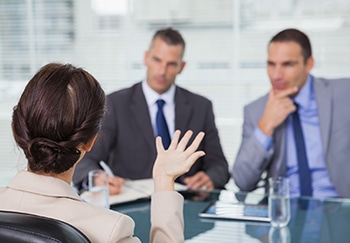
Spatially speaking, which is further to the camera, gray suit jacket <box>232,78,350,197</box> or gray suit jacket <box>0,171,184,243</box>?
gray suit jacket <box>232,78,350,197</box>

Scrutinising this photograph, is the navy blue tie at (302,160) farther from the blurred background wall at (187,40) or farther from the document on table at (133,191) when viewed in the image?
the blurred background wall at (187,40)

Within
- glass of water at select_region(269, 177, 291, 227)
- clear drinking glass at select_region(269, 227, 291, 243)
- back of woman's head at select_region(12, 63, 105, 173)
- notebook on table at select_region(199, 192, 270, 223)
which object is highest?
back of woman's head at select_region(12, 63, 105, 173)

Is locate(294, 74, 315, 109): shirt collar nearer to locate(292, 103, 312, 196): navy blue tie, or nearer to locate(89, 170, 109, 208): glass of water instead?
locate(292, 103, 312, 196): navy blue tie

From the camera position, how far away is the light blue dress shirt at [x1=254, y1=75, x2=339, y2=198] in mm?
2346

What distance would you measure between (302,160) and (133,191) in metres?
0.87

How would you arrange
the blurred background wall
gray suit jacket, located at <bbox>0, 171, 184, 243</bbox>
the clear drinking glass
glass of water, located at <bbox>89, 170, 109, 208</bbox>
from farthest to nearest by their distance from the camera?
1. the blurred background wall
2. glass of water, located at <bbox>89, 170, 109, 208</bbox>
3. the clear drinking glass
4. gray suit jacket, located at <bbox>0, 171, 184, 243</bbox>

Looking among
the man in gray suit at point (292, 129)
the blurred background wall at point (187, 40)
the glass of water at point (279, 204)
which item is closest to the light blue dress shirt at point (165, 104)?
the man in gray suit at point (292, 129)

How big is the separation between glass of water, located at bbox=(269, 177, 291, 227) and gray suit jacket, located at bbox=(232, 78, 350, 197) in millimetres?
552

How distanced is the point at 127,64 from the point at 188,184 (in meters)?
2.27

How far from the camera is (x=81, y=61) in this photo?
14.3 feet

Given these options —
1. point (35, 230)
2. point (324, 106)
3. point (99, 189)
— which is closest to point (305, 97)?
point (324, 106)

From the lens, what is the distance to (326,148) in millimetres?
2359

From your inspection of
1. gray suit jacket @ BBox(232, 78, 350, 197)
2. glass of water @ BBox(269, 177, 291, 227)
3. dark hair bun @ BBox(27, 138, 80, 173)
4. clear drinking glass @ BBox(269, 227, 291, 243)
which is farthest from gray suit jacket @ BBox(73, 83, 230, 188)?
dark hair bun @ BBox(27, 138, 80, 173)

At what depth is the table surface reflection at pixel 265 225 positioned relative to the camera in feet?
5.19
